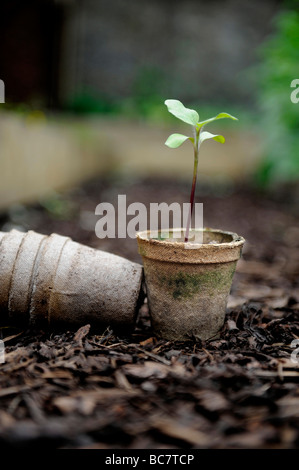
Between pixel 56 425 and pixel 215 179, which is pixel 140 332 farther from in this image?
pixel 215 179

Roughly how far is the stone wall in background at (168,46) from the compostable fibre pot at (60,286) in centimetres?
677

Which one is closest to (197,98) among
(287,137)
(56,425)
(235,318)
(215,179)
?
(215,179)

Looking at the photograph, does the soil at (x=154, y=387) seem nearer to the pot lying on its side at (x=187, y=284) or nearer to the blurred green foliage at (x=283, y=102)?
the pot lying on its side at (x=187, y=284)

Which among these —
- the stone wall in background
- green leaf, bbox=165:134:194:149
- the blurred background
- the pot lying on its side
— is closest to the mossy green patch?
the pot lying on its side

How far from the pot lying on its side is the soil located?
6cm

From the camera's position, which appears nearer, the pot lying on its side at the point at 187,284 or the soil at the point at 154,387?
the soil at the point at 154,387

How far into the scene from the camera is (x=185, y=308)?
68.4 inches

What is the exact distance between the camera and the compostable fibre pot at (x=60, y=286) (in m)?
1.75

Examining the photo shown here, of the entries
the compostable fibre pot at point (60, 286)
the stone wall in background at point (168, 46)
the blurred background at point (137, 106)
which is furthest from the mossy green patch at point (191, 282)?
the stone wall in background at point (168, 46)

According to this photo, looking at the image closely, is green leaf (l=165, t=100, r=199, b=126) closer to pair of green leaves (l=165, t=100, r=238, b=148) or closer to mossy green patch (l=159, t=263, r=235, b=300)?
pair of green leaves (l=165, t=100, r=238, b=148)

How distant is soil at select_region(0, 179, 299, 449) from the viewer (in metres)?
1.12

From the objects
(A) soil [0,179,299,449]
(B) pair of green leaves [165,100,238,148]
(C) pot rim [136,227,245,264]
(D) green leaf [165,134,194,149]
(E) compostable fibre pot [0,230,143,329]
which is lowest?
(A) soil [0,179,299,449]

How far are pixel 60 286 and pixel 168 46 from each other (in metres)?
8.93

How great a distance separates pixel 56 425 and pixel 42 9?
620 centimetres
